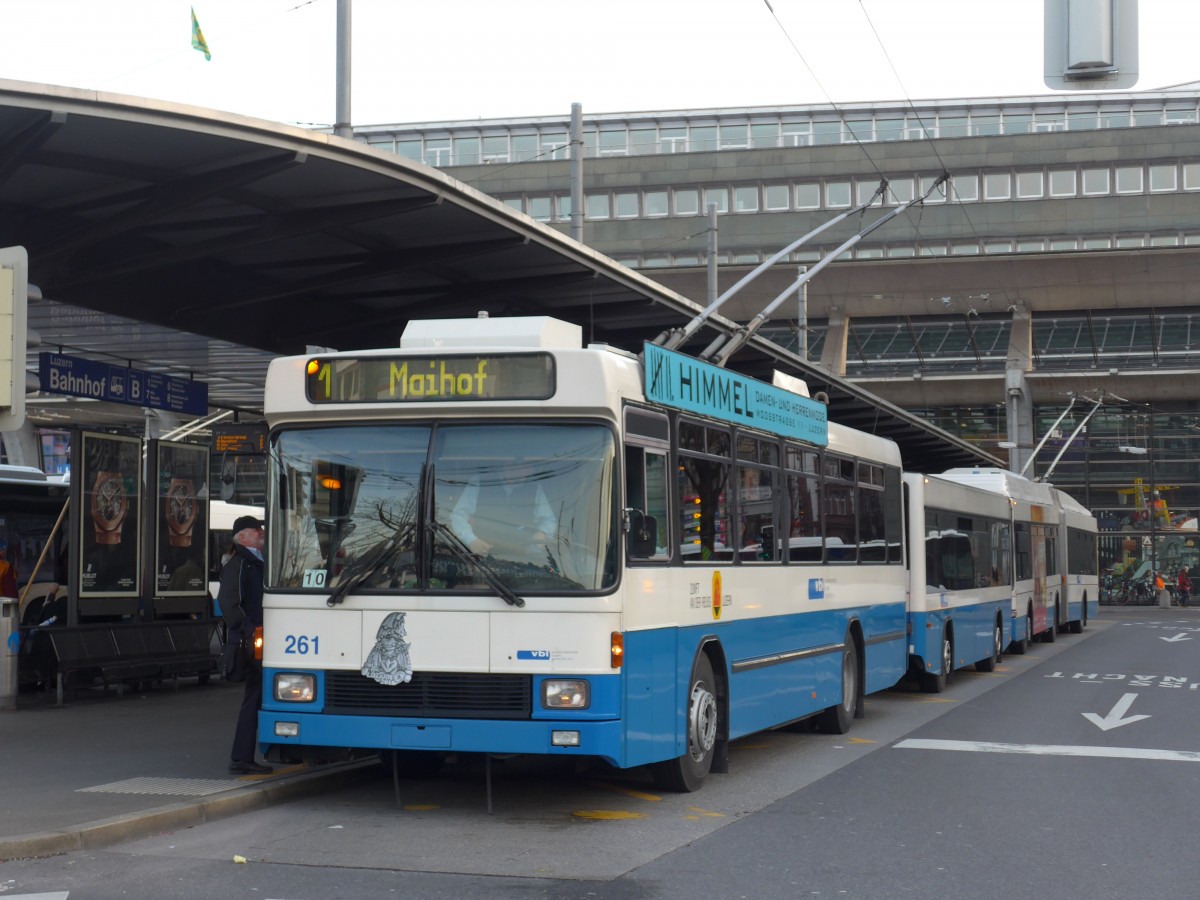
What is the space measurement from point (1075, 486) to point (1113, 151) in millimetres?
13144

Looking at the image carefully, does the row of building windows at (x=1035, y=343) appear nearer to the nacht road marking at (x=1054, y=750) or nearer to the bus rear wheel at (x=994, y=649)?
the bus rear wheel at (x=994, y=649)

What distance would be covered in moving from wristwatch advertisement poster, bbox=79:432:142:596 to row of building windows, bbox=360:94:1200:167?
39.3 meters

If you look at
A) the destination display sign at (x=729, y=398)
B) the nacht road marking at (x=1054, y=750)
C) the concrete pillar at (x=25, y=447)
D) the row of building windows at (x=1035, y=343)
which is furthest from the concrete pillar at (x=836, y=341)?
the nacht road marking at (x=1054, y=750)

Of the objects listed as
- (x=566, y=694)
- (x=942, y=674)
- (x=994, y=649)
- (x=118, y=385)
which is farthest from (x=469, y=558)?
(x=994, y=649)

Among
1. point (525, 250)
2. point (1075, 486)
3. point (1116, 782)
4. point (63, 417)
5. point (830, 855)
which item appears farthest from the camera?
point (1075, 486)

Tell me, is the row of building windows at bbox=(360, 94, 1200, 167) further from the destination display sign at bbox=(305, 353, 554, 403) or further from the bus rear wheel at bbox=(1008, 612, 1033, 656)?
the destination display sign at bbox=(305, 353, 554, 403)

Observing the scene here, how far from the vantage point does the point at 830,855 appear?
840 cm

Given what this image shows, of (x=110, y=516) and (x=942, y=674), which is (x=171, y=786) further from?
(x=942, y=674)

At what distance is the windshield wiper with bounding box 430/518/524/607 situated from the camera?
920 centimetres

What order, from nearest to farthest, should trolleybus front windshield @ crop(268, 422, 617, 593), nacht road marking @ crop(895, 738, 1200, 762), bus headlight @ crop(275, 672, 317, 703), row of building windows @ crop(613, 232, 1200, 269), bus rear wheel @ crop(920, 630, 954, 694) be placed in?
trolleybus front windshield @ crop(268, 422, 617, 593)
bus headlight @ crop(275, 672, 317, 703)
nacht road marking @ crop(895, 738, 1200, 762)
bus rear wheel @ crop(920, 630, 954, 694)
row of building windows @ crop(613, 232, 1200, 269)

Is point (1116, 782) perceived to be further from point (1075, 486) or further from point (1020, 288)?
point (1075, 486)

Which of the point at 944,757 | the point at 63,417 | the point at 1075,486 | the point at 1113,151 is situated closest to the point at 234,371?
the point at 63,417

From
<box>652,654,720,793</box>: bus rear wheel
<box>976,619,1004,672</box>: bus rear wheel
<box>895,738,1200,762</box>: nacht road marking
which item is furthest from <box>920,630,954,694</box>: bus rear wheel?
<box>652,654,720,793</box>: bus rear wheel

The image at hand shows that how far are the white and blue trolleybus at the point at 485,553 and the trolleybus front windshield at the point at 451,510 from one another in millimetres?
12
